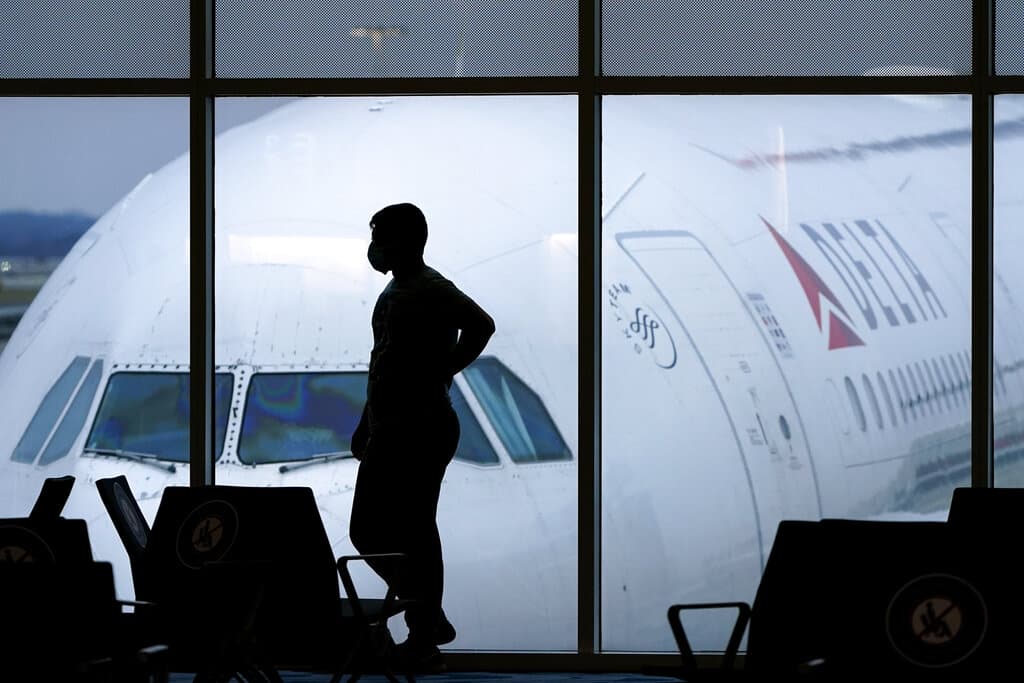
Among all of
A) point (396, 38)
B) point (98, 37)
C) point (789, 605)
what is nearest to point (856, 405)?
point (396, 38)

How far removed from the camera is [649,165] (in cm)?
631

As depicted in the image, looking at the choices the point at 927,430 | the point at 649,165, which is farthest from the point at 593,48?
the point at 927,430

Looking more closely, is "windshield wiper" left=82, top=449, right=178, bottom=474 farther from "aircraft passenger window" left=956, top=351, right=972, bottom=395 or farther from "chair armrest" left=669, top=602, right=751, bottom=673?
"aircraft passenger window" left=956, top=351, right=972, bottom=395

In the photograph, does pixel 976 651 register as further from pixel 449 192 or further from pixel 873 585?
pixel 449 192

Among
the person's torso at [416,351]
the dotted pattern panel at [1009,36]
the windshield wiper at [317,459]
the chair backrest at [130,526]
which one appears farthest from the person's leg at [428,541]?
the dotted pattern panel at [1009,36]

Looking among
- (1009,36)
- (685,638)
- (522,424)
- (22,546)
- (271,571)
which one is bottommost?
(685,638)

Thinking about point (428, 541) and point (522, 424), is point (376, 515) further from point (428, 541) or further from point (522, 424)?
point (522, 424)

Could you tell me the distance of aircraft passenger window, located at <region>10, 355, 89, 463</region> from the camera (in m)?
6.33

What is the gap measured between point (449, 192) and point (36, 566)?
317 cm

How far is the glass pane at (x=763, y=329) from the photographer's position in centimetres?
619

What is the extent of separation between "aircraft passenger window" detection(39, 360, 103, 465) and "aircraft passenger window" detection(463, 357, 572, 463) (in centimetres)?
148

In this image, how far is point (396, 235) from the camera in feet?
17.2

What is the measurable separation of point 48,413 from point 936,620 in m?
3.95

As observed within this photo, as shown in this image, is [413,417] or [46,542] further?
[413,417]
